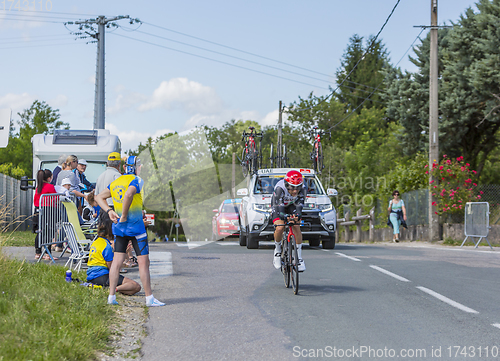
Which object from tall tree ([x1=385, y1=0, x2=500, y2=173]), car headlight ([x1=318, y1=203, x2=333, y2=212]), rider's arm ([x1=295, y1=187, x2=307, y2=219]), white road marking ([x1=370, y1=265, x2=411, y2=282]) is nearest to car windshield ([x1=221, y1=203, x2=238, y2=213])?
tall tree ([x1=385, y1=0, x2=500, y2=173])

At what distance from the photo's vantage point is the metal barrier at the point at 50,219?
1060 cm

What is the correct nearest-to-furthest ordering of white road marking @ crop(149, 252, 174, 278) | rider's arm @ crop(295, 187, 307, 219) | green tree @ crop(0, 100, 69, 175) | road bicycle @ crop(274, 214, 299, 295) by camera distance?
road bicycle @ crop(274, 214, 299, 295) → rider's arm @ crop(295, 187, 307, 219) → white road marking @ crop(149, 252, 174, 278) → green tree @ crop(0, 100, 69, 175)

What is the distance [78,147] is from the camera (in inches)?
685

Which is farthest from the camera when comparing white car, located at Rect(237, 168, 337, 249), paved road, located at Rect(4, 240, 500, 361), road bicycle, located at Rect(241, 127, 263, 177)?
road bicycle, located at Rect(241, 127, 263, 177)

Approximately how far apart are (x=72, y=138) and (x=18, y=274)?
10.0m

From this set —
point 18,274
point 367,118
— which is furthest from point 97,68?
point 367,118

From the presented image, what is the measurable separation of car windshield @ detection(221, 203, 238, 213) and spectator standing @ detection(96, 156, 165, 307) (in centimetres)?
2025

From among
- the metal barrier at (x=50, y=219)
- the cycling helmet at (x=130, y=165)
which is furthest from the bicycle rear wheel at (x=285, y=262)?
the metal barrier at (x=50, y=219)

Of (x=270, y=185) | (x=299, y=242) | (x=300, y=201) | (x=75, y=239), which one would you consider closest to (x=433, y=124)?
(x=270, y=185)

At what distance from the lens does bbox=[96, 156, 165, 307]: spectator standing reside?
22.6ft

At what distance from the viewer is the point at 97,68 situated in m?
32.6

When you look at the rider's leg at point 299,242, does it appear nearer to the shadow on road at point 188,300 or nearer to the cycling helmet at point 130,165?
the shadow on road at point 188,300

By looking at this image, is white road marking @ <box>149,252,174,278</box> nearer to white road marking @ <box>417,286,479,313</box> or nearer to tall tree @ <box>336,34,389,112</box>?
white road marking @ <box>417,286,479,313</box>

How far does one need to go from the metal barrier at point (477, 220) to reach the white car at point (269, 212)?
461cm
